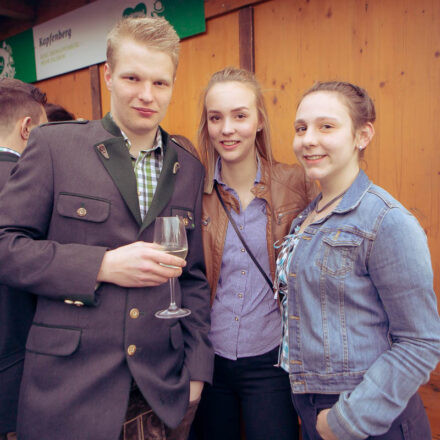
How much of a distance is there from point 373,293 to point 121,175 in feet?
3.16

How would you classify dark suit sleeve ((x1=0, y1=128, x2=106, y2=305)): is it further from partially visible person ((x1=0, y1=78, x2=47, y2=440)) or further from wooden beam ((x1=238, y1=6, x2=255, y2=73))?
wooden beam ((x1=238, y1=6, x2=255, y2=73))

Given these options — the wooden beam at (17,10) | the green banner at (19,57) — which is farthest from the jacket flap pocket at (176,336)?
the wooden beam at (17,10)

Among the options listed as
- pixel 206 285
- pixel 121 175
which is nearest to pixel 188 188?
pixel 121 175

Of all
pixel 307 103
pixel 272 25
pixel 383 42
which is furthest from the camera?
pixel 272 25

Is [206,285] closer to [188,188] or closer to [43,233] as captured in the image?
[188,188]

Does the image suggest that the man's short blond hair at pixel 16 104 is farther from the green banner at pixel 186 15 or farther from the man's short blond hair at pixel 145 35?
the green banner at pixel 186 15

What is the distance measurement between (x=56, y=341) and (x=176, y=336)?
438mm

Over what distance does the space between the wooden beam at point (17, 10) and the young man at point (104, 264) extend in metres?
3.85

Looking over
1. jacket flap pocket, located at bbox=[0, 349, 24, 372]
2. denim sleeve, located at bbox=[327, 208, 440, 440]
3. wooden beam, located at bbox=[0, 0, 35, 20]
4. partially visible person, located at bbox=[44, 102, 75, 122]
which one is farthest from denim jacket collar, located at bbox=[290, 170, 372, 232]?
wooden beam, located at bbox=[0, 0, 35, 20]

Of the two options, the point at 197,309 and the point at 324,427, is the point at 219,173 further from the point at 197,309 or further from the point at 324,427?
the point at 324,427

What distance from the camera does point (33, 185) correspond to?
126 centimetres

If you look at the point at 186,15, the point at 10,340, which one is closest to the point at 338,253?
the point at 10,340

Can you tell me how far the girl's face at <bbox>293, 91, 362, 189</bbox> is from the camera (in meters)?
1.35

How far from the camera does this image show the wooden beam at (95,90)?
3.92 meters
